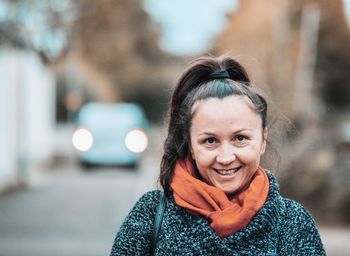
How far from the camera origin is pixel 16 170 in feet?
49.2

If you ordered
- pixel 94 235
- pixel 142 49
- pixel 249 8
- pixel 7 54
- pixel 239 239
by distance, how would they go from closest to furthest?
pixel 239 239
pixel 94 235
pixel 7 54
pixel 249 8
pixel 142 49

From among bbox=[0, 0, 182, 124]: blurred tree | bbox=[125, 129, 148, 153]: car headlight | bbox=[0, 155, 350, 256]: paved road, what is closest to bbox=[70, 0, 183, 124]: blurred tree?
bbox=[0, 0, 182, 124]: blurred tree

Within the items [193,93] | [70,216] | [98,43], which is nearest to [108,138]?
[70,216]

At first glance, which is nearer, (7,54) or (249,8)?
(7,54)

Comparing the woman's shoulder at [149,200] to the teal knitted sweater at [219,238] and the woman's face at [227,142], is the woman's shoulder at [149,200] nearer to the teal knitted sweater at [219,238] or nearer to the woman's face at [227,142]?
the teal knitted sweater at [219,238]

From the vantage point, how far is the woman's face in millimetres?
2146

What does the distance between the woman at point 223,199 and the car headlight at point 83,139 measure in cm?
1664

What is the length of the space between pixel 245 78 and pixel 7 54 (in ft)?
43.1

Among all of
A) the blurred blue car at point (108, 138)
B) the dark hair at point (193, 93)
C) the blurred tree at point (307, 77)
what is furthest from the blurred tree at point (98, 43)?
the dark hair at point (193, 93)

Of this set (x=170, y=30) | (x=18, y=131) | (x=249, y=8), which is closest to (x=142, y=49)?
(x=170, y=30)

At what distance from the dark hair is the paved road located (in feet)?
7.57

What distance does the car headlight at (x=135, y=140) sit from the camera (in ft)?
61.9

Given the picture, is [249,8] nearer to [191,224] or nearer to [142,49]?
[191,224]

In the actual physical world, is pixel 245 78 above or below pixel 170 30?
below
